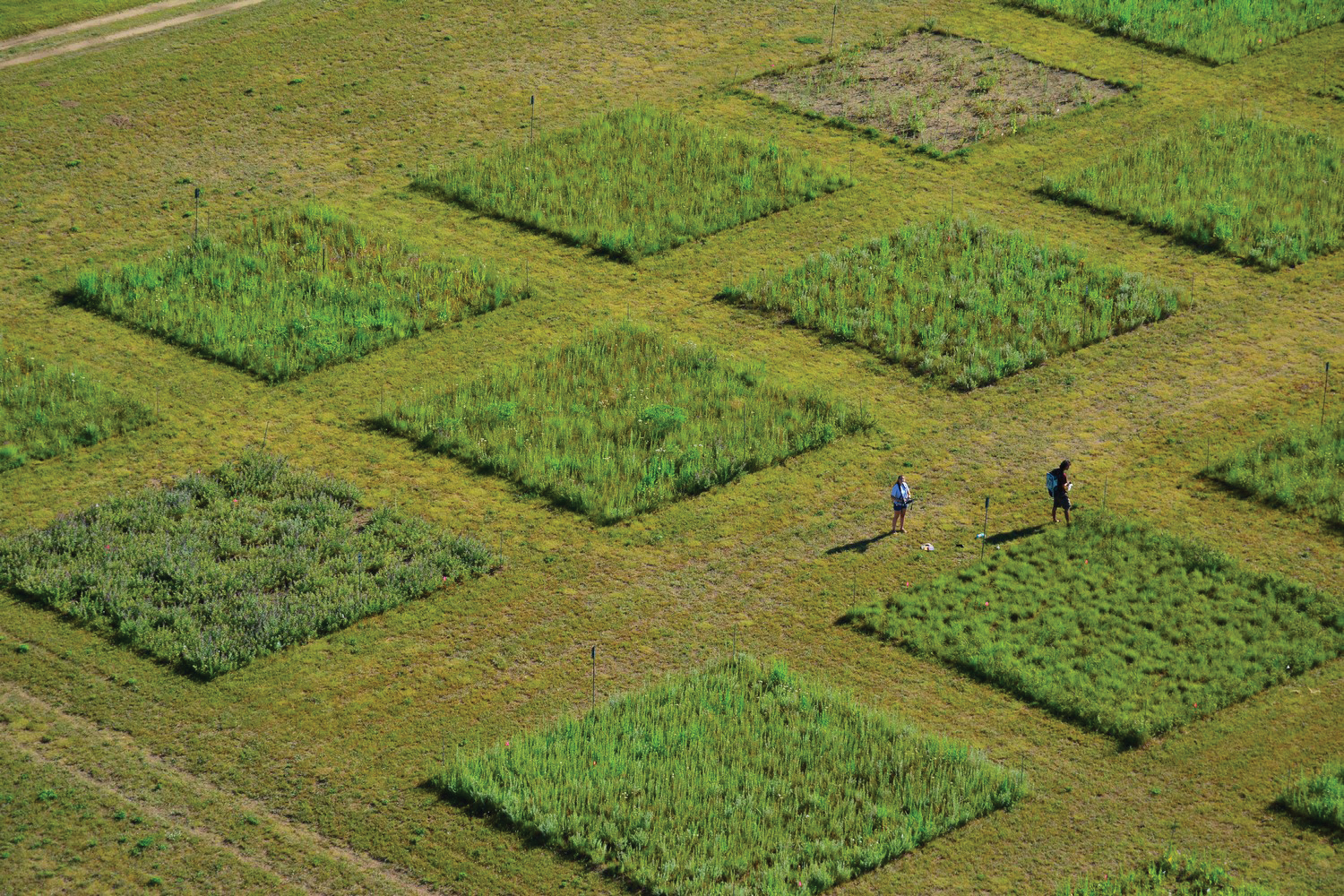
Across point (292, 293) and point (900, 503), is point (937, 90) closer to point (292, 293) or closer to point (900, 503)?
point (292, 293)

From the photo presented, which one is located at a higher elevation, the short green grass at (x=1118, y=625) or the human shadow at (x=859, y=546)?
the human shadow at (x=859, y=546)

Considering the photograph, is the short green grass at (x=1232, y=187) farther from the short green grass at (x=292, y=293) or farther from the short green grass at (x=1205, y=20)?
the short green grass at (x=292, y=293)

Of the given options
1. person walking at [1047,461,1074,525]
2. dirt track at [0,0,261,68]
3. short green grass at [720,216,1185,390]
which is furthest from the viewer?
dirt track at [0,0,261,68]

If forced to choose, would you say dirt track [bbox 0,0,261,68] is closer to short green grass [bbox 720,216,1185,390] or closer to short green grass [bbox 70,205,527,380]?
short green grass [bbox 70,205,527,380]

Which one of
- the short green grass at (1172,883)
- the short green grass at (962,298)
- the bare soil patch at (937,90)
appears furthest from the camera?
the bare soil patch at (937,90)

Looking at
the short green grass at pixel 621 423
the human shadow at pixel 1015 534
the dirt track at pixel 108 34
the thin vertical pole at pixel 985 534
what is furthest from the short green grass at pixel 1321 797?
the dirt track at pixel 108 34

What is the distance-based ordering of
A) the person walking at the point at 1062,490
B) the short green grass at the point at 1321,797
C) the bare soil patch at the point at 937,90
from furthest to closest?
the bare soil patch at the point at 937,90 < the person walking at the point at 1062,490 < the short green grass at the point at 1321,797

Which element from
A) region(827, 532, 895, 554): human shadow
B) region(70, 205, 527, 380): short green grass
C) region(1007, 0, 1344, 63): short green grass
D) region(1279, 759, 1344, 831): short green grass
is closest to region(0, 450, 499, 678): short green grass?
region(70, 205, 527, 380): short green grass

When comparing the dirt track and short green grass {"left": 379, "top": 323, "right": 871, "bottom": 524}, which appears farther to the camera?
the dirt track

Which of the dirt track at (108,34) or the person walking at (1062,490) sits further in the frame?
the dirt track at (108,34)
